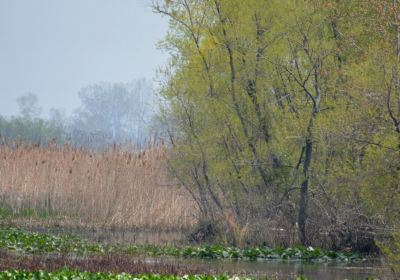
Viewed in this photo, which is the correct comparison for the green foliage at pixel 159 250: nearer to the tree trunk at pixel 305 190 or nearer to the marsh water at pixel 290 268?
the marsh water at pixel 290 268

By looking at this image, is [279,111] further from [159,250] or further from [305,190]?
[159,250]

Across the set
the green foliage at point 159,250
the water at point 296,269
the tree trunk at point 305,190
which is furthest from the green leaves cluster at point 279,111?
the water at point 296,269

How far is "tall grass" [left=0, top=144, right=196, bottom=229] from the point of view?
26.9 meters

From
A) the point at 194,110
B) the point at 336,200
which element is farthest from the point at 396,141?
the point at 194,110

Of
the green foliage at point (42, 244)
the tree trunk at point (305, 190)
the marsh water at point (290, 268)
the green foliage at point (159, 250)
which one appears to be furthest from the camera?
the tree trunk at point (305, 190)

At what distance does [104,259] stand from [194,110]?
9.10 meters

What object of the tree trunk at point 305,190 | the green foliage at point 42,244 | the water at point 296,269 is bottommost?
the water at point 296,269

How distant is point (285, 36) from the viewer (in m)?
23.9

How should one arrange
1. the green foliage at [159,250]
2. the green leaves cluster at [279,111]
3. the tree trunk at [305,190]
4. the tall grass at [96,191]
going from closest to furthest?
the green foliage at [159,250] → the green leaves cluster at [279,111] → the tree trunk at [305,190] → the tall grass at [96,191]

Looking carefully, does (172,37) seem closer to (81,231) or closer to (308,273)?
(81,231)

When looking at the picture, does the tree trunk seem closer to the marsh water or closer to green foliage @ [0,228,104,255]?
the marsh water

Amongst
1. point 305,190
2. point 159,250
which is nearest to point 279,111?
point 305,190

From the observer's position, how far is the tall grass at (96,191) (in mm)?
26859

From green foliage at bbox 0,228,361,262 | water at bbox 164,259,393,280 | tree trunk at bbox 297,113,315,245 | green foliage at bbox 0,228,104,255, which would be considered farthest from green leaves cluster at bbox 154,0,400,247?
green foliage at bbox 0,228,104,255
